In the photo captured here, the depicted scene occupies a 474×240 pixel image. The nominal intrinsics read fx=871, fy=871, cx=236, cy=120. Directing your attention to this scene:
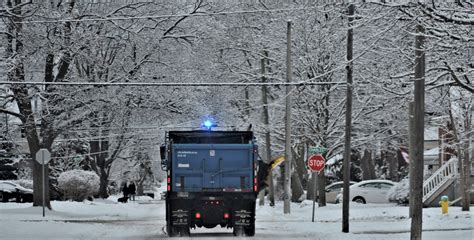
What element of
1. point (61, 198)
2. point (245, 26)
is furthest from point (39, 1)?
point (61, 198)

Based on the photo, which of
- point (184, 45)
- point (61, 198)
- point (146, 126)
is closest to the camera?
point (184, 45)

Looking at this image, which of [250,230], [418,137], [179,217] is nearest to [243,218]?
[250,230]

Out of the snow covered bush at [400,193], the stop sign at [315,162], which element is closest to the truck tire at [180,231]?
the stop sign at [315,162]

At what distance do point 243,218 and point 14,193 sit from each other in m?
33.9

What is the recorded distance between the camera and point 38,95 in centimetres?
3456

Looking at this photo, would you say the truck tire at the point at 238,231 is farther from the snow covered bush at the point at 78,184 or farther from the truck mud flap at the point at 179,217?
the snow covered bush at the point at 78,184

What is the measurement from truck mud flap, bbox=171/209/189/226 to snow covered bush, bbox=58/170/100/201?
25219 mm

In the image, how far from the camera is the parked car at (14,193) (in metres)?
54.0

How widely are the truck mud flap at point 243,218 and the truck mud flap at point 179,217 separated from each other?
1324 millimetres

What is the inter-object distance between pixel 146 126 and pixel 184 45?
6.45 meters

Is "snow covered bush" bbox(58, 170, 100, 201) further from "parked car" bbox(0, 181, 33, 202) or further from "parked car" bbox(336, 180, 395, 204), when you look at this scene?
"parked car" bbox(336, 180, 395, 204)

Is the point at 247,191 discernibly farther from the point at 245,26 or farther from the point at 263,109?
the point at 263,109

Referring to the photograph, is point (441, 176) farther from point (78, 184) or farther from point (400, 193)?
point (78, 184)

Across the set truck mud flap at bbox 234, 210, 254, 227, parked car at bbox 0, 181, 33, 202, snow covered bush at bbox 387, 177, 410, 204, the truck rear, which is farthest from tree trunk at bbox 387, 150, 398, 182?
the truck rear
